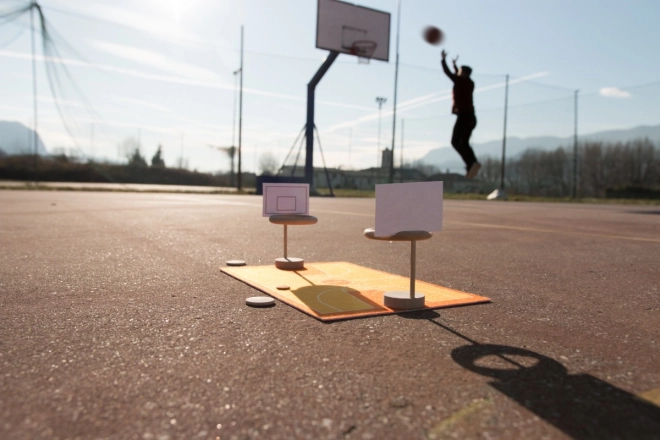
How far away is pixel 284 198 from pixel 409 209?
2235mm

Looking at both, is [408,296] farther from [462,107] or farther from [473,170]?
[473,170]

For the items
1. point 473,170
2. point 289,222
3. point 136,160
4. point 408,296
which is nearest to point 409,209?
point 408,296

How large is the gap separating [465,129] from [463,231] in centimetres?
443

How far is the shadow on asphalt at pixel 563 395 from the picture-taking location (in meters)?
1.97

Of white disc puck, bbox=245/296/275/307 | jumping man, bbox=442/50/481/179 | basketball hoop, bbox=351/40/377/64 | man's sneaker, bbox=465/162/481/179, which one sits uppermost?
basketball hoop, bbox=351/40/377/64

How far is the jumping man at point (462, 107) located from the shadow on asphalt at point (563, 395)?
11.2 ft

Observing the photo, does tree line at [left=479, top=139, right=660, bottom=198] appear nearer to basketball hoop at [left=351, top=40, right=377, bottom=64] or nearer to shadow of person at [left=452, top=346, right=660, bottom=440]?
basketball hoop at [left=351, top=40, right=377, bottom=64]

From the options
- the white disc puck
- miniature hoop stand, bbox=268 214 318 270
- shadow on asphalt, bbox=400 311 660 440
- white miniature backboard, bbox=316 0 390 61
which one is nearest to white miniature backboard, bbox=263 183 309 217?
miniature hoop stand, bbox=268 214 318 270

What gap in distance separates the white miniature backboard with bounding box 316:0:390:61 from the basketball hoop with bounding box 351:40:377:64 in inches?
4.9

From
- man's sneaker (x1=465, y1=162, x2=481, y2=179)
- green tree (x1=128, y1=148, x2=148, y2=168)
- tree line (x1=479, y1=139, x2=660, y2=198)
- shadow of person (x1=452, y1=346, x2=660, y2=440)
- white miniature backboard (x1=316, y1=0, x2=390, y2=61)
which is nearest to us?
shadow of person (x1=452, y1=346, x2=660, y2=440)

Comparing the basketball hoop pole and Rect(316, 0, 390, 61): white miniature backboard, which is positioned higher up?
Rect(316, 0, 390, 61): white miniature backboard

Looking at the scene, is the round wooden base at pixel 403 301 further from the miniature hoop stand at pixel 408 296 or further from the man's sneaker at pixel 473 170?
the man's sneaker at pixel 473 170

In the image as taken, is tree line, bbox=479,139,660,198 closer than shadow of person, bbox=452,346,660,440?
No

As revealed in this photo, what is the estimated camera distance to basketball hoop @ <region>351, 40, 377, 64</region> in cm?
2784
